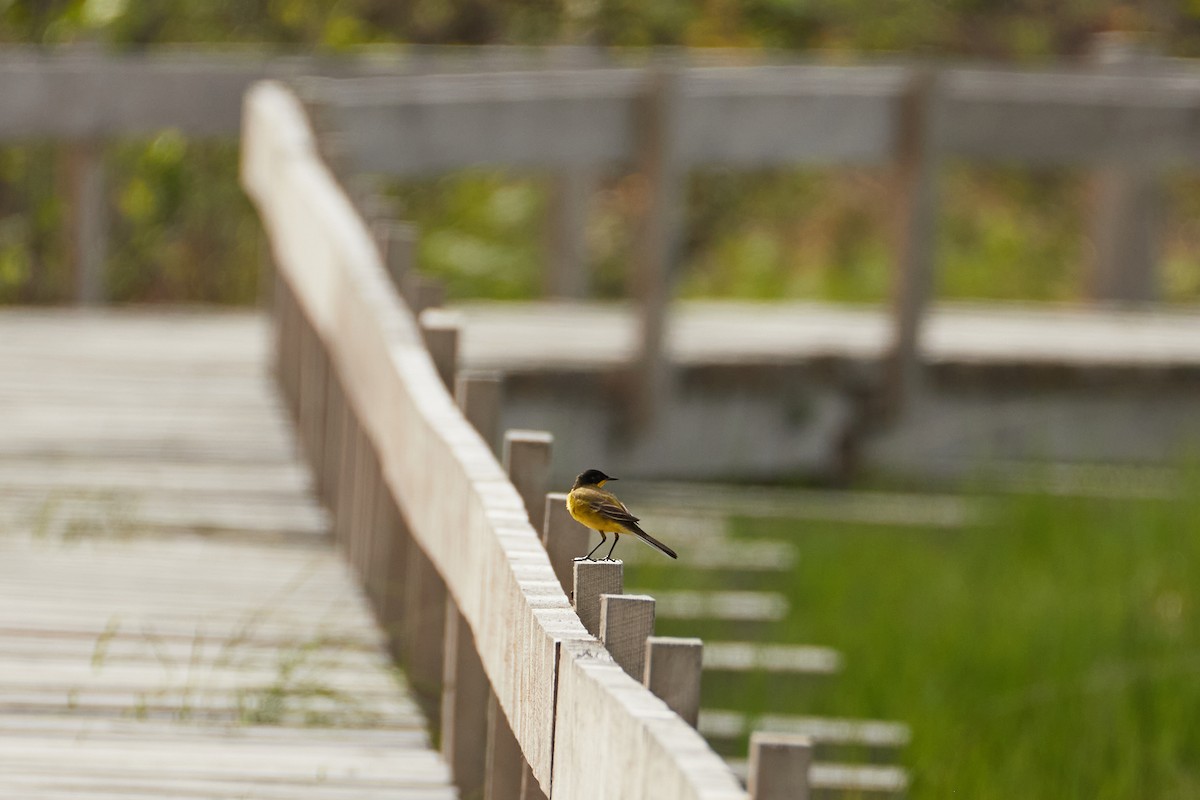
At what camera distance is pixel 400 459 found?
4.09m

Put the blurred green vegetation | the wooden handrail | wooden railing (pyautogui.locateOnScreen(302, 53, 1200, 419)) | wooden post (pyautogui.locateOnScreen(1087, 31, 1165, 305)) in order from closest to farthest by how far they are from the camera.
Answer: the wooden handrail, wooden railing (pyautogui.locateOnScreen(302, 53, 1200, 419)), wooden post (pyautogui.locateOnScreen(1087, 31, 1165, 305)), the blurred green vegetation

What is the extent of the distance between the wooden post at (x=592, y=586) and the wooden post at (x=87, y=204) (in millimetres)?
7207

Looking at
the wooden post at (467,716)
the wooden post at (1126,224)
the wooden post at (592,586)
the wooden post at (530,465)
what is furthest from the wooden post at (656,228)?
the wooden post at (592,586)

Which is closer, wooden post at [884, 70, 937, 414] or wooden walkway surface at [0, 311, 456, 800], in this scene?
wooden walkway surface at [0, 311, 456, 800]

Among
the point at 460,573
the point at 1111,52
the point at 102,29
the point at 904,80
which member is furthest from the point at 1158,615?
the point at 102,29

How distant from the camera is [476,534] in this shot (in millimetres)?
3182

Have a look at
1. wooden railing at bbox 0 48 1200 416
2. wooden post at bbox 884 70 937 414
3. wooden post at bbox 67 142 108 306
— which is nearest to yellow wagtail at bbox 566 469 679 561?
wooden railing at bbox 0 48 1200 416

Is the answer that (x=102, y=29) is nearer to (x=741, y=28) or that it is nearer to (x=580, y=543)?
(x=741, y=28)

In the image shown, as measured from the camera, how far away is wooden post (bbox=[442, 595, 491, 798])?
3580mm

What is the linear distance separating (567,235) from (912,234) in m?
2.11

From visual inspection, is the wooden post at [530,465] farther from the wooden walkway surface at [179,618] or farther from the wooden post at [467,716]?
the wooden walkway surface at [179,618]

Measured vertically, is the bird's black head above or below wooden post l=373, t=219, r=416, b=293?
below

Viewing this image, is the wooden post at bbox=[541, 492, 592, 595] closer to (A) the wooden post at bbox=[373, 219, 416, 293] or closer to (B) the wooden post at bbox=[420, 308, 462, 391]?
(B) the wooden post at bbox=[420, 308, 462, 391]

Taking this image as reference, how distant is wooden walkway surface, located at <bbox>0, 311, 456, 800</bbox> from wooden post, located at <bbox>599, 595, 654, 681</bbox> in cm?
121
